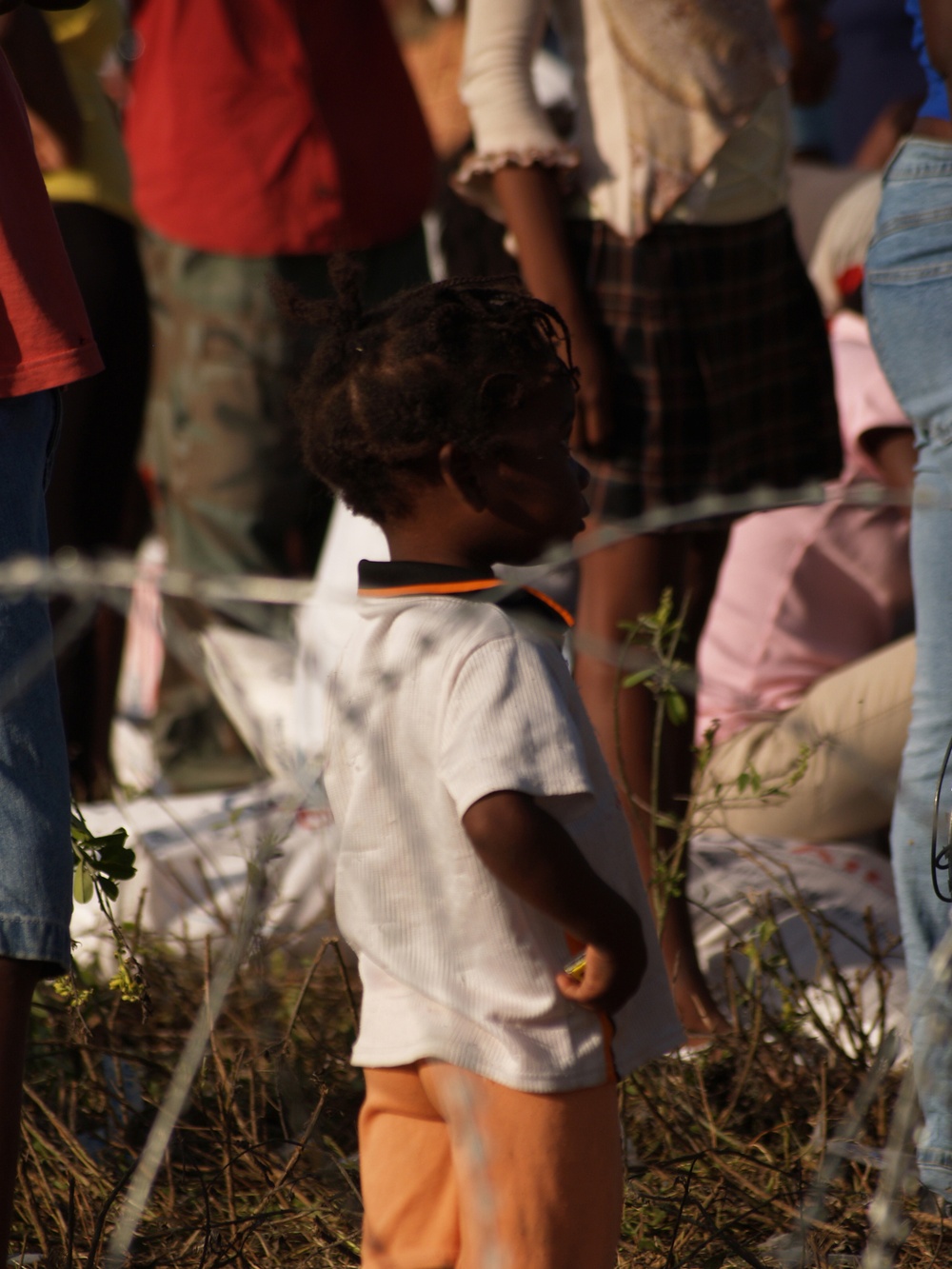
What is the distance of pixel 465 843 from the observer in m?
1.12

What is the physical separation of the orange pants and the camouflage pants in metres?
1.51

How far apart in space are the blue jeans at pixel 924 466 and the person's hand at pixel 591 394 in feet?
1.38

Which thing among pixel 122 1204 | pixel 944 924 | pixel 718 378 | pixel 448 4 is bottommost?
pixel 122 1204

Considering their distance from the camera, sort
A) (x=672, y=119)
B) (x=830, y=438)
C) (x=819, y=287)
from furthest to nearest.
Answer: (x=819, y=287) → (x=830, y=438) → (x=672, y=119)

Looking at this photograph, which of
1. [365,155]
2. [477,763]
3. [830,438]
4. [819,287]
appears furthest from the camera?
[819,287]

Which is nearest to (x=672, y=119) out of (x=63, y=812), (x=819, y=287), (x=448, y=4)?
(x=63, y=812)

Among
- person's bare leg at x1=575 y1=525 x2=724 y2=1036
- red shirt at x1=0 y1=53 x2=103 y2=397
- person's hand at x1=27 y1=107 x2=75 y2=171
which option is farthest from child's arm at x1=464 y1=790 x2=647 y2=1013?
person's hand at x1=27 y1=107 x2=75 y2=171

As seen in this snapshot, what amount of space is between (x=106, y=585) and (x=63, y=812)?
0.32 m

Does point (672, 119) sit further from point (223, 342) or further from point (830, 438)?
point (223, 342)

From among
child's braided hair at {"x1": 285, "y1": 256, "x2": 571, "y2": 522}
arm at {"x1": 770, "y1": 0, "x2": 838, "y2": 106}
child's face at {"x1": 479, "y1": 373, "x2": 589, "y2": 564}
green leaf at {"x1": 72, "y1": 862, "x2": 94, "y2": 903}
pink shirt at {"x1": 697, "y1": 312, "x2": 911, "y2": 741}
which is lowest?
pink shirt at {"x1": 697, "y1": 312, "x2": 911, "y2": 741}

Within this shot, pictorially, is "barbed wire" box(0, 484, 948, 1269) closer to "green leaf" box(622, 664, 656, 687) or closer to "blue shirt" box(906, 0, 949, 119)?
"green leaf" box(622, 664, 656, 687)

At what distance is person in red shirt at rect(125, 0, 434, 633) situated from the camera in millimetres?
2486

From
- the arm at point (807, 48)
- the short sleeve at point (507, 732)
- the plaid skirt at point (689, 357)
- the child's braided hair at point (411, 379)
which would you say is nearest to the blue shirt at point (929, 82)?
the plaid skirt at point (689, 357)

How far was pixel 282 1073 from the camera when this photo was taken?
4.84 feet
